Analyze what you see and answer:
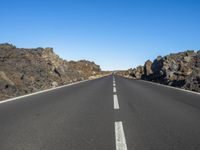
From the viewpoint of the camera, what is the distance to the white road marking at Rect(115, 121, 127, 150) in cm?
543

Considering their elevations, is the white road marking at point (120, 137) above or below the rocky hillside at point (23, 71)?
below

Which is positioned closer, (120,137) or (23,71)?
(120,137)

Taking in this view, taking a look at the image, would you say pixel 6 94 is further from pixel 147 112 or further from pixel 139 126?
pixel 139 126

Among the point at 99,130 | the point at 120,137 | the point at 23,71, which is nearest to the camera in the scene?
the point at 120,137

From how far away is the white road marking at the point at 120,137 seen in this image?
543 cm

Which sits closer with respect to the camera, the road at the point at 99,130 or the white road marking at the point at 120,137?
the white road marking at the point at 120,137

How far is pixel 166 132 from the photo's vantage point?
21.6 ft

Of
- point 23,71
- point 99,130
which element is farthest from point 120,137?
point 23,71

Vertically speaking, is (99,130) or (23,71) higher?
(23,71)

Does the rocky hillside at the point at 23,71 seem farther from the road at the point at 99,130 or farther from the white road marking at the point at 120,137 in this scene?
the white road marking at the point at 120,137

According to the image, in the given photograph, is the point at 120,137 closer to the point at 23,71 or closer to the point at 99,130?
the point at 99,130

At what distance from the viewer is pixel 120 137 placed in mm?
6145

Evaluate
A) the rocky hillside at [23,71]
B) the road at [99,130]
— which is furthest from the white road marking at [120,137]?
the rocky hillside at [23,71]

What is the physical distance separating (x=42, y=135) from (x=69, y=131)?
2.12 feet
